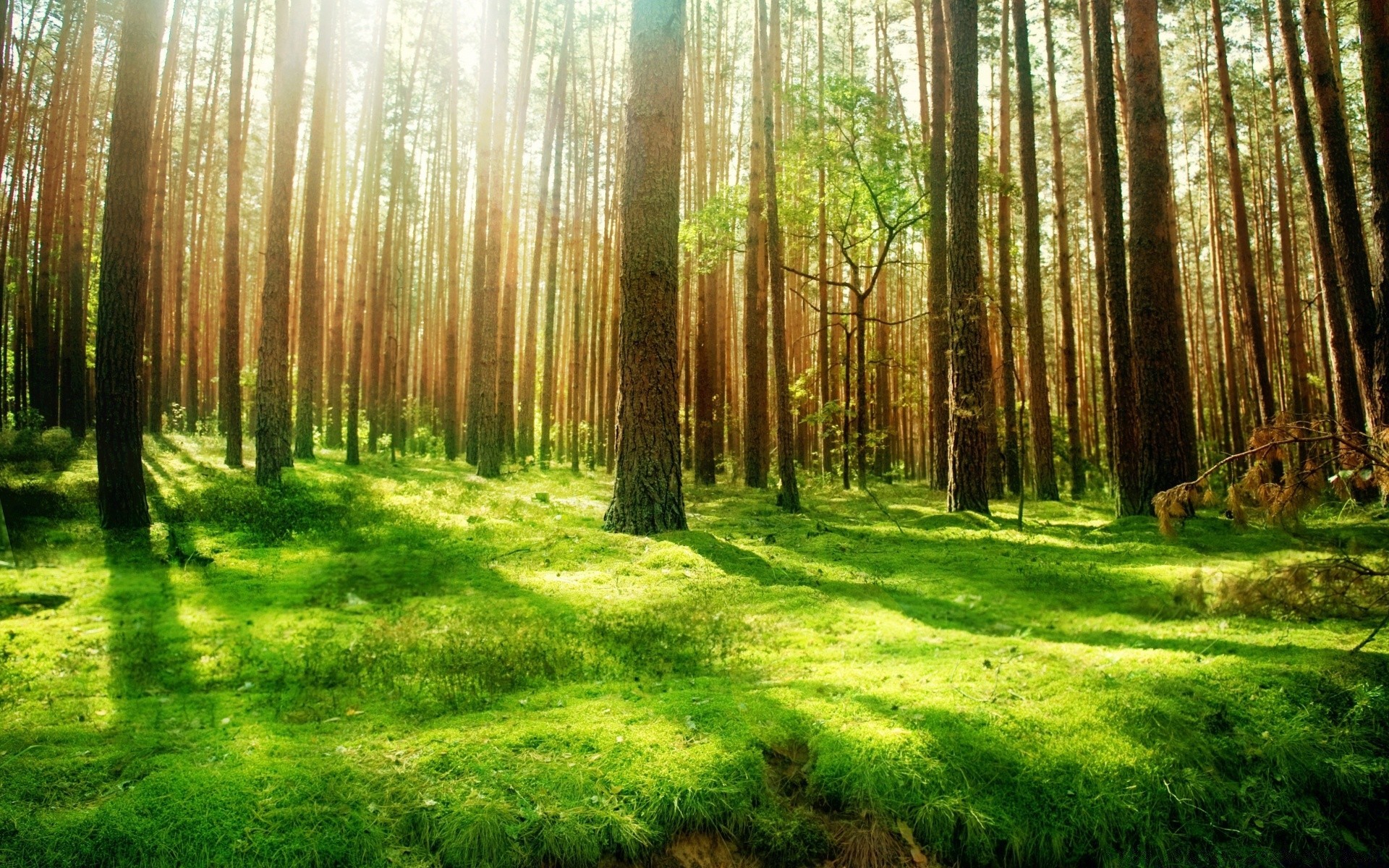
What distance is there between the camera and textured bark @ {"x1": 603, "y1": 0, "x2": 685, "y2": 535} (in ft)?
24.8

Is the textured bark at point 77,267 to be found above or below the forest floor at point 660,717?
above

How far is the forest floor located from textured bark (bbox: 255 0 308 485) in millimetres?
4911

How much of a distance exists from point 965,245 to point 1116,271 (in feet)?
6.59

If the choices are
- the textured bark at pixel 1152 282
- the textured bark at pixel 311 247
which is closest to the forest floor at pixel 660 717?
the textured bark at pixel 1152 282

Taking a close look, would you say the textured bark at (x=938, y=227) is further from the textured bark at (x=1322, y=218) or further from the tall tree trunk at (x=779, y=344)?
the textured bark at (x=1322, y=218)

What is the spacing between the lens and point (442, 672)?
386 cm

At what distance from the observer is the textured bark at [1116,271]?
8.74 meters

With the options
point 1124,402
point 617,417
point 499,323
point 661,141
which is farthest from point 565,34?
point 1124,402

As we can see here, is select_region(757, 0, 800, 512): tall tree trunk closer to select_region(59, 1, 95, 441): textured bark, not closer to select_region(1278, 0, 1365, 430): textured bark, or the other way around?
select_region(1278, 0, 1365, 430): textured bark

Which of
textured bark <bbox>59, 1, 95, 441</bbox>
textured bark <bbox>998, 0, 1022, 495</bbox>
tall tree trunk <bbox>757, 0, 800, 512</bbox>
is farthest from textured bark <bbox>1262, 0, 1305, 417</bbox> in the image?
textured bark <bbox>59, 1, 95, 441</bbox>

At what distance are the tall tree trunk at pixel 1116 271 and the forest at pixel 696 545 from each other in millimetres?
75

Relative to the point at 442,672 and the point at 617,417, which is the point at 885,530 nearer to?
the point at 617,417

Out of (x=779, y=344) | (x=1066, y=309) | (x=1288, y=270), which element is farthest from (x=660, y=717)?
(x=1288, y=270)

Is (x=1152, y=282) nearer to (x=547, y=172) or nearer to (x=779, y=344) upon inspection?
(x=779, y=344)
